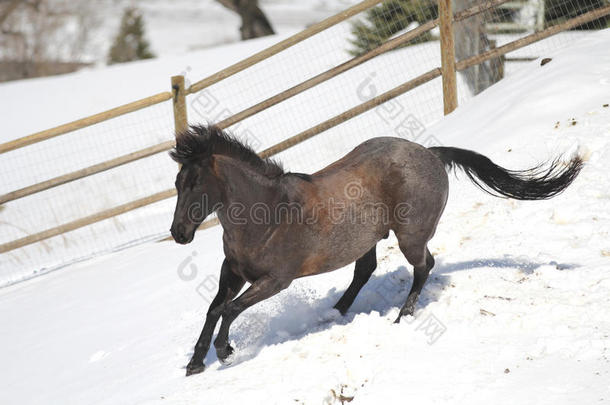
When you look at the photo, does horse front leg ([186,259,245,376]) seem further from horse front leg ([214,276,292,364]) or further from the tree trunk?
the tree trunk

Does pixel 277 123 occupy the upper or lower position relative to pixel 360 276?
lower

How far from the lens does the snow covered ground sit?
3.91 meters

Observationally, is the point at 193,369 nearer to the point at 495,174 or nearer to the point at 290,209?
the point at 290,209

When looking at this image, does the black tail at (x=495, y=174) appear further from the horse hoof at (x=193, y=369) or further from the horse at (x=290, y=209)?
the horse hoof at (x=193, y=369)

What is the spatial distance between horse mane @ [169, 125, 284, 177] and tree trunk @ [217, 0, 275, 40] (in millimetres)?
16554

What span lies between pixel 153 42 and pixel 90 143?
29.5 m

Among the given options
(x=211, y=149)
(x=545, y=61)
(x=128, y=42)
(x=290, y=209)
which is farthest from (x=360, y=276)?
(x=128, y=42)

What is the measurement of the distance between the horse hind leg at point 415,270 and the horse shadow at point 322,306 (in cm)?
9

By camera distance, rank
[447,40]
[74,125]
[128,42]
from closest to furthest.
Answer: [74,125] → [447,40] → [128,42]

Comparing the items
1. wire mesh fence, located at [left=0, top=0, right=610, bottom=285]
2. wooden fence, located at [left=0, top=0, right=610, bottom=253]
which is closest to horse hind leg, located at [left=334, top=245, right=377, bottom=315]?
wire mesh fence, located at [left=0, top=0, right=610, bottom=285]

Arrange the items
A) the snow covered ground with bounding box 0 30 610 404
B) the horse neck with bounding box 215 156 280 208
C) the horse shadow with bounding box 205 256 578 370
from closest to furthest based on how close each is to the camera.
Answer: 1. the snow covered ground with bounding box 0 30 610 404
2. the horse neck with bounding box 215 156 280 208
3. the horse shadow with bounding box 205 256 578 370

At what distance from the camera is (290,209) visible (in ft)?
15.0

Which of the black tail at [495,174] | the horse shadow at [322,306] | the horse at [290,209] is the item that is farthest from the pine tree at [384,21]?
the horse at [290,209]

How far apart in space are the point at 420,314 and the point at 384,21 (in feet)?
33.4
